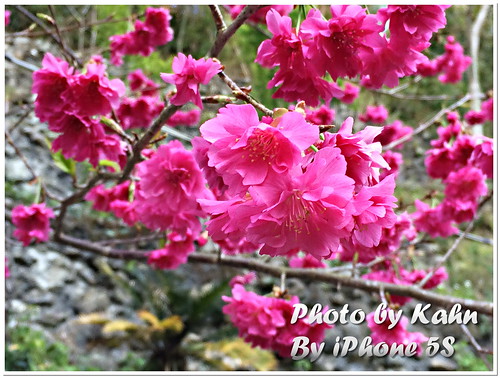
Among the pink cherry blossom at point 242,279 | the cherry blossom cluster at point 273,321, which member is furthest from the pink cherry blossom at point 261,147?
the pink cherry blossom at point 242,279

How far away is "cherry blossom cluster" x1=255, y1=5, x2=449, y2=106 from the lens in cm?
63

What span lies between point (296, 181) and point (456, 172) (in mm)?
1065

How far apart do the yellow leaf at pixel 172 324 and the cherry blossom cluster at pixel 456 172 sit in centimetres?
228

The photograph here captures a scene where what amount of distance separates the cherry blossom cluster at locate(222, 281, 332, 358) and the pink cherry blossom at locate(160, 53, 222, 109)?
0.54 meters

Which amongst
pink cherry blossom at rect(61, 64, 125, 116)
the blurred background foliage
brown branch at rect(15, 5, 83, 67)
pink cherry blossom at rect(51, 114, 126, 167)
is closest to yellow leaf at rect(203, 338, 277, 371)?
the blurred background foliage

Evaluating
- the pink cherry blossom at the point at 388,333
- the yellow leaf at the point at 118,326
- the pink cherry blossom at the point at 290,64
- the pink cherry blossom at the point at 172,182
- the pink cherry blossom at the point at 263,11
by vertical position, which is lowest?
the yellow leaf at the point at 118,326

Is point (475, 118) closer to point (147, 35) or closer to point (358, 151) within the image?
point (147, 35)

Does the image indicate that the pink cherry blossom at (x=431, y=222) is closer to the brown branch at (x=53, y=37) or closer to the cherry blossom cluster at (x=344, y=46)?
the cherry blossom cluster at (x=344, y=46)

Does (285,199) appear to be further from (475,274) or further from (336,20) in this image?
(475,274)

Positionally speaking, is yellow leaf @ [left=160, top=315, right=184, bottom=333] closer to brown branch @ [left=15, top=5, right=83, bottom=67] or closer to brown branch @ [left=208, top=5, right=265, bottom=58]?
brown branch @ [left=15, top=5, right=83, bottom=67]

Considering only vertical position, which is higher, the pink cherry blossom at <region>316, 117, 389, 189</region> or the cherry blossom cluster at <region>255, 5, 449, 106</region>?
the cherry blossom cluster at <region>255, 5, 449, 106</region>

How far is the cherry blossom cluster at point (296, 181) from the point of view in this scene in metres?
0.43

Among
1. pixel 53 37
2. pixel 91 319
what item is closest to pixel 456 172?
pixel 53 37
